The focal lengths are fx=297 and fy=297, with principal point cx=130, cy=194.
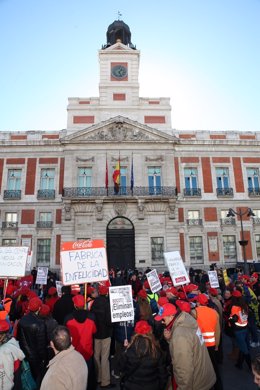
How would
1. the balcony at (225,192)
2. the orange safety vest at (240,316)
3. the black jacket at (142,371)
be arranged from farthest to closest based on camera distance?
the balcony at (225,192)
the orange safety vest at (240,316)
the black jacket at (142,371)

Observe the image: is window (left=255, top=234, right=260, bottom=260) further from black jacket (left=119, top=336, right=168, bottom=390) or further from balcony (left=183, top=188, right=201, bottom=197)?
black jacket (left=119, top=336, right=168, bottom=390)

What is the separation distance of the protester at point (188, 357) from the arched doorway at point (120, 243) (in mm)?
20291

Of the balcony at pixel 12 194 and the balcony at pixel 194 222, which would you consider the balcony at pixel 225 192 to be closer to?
the balcony at pixel 194 222

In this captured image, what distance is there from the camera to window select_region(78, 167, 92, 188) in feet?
81.9

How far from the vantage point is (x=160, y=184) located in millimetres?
25375

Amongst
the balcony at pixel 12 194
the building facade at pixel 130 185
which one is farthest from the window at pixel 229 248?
the balcony at pixel 12 194

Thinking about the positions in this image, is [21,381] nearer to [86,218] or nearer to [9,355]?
[9,355]

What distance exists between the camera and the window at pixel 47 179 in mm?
25281

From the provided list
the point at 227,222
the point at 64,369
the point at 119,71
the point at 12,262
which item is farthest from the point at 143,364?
the point at 119,71

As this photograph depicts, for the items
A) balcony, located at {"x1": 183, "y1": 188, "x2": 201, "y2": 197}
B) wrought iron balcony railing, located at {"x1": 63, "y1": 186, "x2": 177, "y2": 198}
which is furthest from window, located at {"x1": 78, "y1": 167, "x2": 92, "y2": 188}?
balcony, located at {"x1": 183, "y1": 188, "x2": 201, "y2": 197}

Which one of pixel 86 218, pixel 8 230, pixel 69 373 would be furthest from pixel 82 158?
pixel 69 373

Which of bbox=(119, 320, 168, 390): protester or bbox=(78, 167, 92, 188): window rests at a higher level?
bbox=(78, 167, 92, 188): window

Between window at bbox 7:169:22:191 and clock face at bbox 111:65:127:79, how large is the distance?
12.8 meters

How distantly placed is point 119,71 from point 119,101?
3.42 metres
